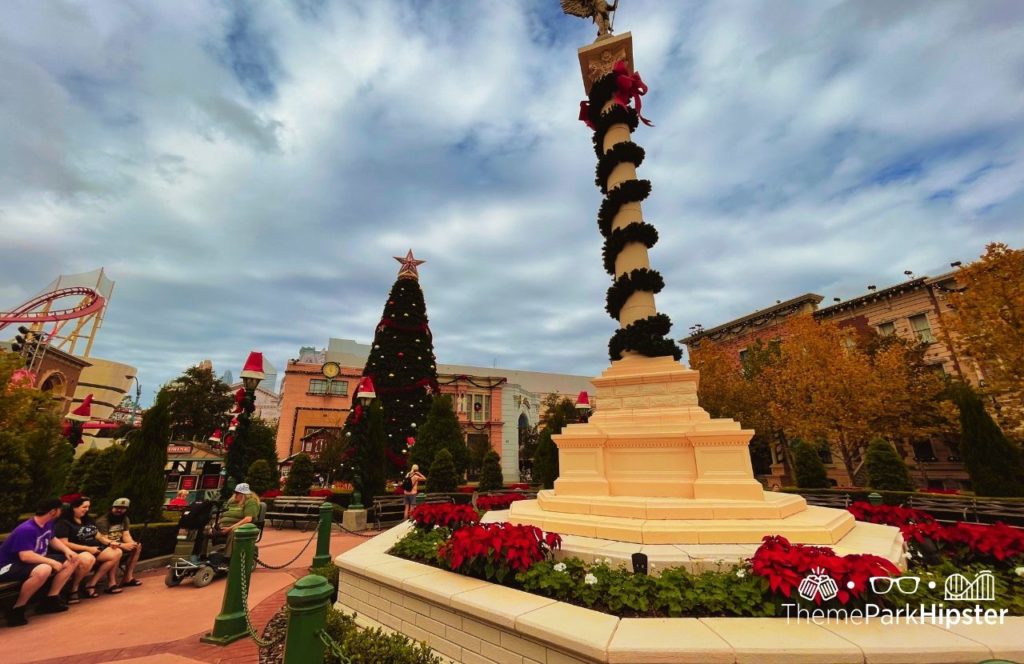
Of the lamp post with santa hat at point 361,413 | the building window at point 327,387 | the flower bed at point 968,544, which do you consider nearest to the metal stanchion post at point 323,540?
the lamp post with santa hat at point 361,413

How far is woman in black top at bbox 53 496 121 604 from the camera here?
6801mm

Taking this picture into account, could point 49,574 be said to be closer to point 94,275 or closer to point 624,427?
point 624,427

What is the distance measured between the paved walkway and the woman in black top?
0.22 meters

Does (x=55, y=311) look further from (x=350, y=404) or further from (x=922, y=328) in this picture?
(x=922, y=328)

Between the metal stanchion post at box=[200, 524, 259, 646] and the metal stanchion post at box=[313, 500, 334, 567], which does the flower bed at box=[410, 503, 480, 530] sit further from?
the metal stanchion post at box=[200, 524, 259, 646]

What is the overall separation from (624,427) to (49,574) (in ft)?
32.7

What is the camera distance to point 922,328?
24609 millimetres

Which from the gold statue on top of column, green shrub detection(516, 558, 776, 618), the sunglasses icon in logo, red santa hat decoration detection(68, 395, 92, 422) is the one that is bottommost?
green shrub detection(516, 558, 776, 618)

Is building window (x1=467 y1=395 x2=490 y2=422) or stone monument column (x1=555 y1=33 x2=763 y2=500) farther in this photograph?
building window (x1=467 y1=395 x2=490 y2=422)

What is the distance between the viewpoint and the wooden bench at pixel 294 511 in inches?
608

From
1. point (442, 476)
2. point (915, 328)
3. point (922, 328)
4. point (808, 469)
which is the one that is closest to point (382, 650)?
point (442, 476)

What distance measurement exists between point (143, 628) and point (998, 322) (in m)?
26.1

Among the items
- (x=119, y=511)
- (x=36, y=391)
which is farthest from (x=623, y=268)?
(x=36, y=391)

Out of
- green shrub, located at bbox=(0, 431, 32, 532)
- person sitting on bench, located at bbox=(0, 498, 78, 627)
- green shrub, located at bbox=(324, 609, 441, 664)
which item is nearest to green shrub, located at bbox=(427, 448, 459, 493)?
green shrub, located at bbox=(0, 431, 32, 532)
